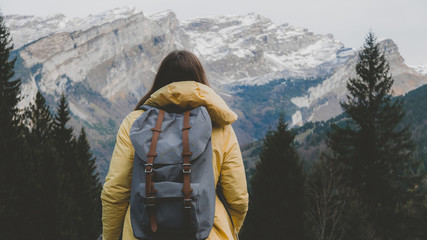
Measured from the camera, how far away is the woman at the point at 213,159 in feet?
9.79

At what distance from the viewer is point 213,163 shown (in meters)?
3.00

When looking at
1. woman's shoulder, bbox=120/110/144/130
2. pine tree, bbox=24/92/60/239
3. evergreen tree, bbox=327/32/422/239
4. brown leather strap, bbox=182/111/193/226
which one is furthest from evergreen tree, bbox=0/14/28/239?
evergreen tree, bbox=327/32/422/239

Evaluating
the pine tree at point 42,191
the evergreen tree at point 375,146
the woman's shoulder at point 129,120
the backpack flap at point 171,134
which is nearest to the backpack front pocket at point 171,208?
the backpack flap at point 171,134

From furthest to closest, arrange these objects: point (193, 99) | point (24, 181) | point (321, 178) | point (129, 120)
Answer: point (321, 178)
point (24, 181)
point (129, 120)
point (193, 99)

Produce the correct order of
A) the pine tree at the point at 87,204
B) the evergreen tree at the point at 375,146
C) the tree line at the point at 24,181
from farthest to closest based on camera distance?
1. the pine tree at the point at 87,204
2. the evergreen tree at the point at 375,146
3. the tree line at the point at 24,181

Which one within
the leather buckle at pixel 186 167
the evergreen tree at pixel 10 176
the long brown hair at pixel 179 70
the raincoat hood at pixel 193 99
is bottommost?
the evergreen tree at pixel 10 176

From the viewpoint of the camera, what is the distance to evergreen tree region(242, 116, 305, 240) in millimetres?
19078

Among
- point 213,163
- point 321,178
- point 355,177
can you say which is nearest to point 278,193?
point 321,178

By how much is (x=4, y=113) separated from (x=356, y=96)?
19.3 metres

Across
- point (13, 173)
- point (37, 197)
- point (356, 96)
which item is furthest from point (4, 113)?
point (356, 96)

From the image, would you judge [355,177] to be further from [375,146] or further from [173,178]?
[173,178]

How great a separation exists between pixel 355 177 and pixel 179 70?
17.6m

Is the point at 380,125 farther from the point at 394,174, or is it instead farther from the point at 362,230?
the point at 362,230

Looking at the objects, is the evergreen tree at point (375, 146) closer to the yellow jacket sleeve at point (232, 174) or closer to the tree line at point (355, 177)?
the tree line at point (355, 177)
